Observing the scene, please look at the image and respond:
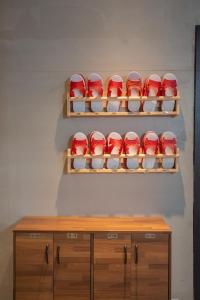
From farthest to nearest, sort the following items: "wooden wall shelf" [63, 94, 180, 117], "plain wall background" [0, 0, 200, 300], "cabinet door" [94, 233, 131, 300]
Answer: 1. "plain wall background" [0, 0, 200, 300]
2. "wooden wall shelf" [63, 94, 180, 117]
3. "cabinet door" [94, 233, 131, 300]

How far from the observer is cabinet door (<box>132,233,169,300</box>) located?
90.0 inches

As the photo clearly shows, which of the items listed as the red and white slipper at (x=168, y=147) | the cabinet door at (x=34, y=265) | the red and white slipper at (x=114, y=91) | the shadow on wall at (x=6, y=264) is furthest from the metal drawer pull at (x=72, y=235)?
the red and white slipper at (x=114, y=91)

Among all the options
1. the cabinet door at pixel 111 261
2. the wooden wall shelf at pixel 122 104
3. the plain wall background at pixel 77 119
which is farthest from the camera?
the plain wall background at pixel 77 119

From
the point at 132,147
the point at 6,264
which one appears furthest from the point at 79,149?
the point at 6,264

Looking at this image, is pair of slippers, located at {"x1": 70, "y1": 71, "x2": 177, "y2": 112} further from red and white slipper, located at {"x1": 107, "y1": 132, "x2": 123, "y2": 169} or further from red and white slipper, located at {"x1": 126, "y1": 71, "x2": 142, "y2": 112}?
red and white slipper, located at {"x1": 107, "y1": 132, "x2": 123, "y2": 169}

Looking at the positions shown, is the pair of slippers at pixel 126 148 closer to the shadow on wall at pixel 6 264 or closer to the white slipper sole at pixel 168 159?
the white slipper sole at pixel 168 159

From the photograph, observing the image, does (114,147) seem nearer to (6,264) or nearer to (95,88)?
(95,88)

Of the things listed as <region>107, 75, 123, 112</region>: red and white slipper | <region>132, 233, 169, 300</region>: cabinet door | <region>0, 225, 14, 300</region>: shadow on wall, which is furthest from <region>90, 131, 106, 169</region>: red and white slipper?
<region>0, 225, 14, 300</region>: shadow on wall

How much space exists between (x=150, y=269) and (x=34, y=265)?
0.75 m

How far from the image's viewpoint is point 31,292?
7.59ft

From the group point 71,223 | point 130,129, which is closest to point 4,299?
point 71,223

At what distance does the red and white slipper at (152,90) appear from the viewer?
100 inches

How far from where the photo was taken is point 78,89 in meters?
2.56

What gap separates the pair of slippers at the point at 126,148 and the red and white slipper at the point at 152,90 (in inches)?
7.4
